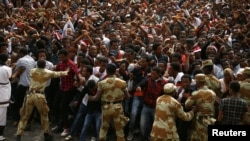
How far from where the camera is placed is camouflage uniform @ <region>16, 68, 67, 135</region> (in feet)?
28.6

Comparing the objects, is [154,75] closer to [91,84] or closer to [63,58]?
[91,84]

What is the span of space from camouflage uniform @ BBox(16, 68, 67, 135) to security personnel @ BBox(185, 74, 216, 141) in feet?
9.64

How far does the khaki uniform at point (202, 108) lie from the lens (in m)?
7.59

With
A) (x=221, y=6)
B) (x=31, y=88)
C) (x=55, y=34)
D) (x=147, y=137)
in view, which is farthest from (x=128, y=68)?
(x=221, y=6)

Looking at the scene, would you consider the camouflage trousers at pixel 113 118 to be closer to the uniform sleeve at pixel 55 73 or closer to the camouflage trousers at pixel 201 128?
the uniform sleeve at pixel 55 73

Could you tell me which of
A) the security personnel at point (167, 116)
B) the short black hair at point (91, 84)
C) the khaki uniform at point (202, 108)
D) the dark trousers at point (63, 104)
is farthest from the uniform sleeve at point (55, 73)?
the khaki uniform at point (202, 108)

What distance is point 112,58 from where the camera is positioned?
33.6 ft

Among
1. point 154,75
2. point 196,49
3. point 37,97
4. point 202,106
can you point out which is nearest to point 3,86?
point 37,97

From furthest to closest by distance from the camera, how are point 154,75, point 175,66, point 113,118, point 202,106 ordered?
1. point 175,66
2. point 154,75
3. point 113,118
4. point 202,106

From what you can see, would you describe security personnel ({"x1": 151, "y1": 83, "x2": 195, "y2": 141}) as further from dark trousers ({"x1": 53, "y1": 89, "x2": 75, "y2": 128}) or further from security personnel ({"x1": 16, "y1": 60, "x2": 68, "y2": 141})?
dark trousers ({"x1": 53, "y1": 89, "x2": 75, "y2": 128})

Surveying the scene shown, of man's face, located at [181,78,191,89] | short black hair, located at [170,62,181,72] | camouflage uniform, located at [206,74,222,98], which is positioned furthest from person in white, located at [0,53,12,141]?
camouflage uniform, located at [206,74,222,98]

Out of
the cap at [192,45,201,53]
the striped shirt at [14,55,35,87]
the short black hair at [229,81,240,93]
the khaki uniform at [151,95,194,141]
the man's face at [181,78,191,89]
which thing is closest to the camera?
the khaki uniform at [151,95,194,141]

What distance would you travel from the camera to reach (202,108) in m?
7.61

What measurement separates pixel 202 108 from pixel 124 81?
1.70 m
